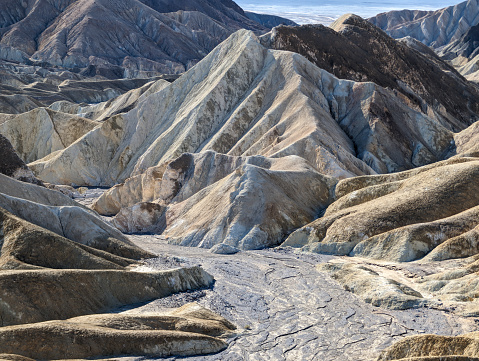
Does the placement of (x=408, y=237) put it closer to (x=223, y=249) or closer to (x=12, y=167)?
(x=223, y=249)

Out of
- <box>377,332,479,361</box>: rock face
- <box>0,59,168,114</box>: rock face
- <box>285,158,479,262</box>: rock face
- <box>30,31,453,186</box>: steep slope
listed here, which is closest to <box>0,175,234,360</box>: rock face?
<box>377,332,479,361</box>: rock face

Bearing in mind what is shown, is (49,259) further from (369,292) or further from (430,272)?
(430,272)

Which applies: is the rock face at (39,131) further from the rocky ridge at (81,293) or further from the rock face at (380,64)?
the rocky ridge at (81,293)

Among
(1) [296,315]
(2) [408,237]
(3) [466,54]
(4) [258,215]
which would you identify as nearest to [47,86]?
(4) [258,215]

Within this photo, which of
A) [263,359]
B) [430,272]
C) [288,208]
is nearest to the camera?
[263,359]

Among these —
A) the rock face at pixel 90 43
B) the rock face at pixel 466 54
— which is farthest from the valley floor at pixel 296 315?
the rock face at pixel 90 43

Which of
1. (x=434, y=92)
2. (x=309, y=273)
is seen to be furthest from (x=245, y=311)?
(x=434, y=92)

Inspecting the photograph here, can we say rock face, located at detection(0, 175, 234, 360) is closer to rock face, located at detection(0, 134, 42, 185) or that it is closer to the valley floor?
the valley floor
